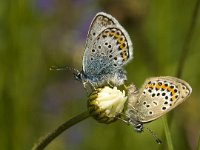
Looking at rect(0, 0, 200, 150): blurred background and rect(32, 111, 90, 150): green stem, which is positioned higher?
rect(32, 111, 90, 150): green stem

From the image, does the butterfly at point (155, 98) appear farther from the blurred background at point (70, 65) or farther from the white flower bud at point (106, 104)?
the blurred background at point (70, 65)

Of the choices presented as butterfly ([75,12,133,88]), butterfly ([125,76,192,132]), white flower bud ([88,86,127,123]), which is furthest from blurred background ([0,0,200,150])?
butterfly ([125,76,192,132])

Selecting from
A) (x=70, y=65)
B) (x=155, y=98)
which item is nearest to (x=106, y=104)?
(x=155, y=98)

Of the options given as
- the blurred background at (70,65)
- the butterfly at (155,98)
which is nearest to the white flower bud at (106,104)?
the butterfly at (155,98)

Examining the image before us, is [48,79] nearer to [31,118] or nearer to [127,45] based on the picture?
[31,118]

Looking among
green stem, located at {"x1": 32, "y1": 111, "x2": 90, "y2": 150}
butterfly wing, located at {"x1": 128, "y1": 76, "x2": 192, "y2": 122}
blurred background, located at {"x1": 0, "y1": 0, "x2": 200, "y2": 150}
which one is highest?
butterfly wing, located at {"x1": 128, "y1": 76, "x2": 192, "y2": 122}

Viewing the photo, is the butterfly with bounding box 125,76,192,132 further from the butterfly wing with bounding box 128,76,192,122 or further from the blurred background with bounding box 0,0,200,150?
the blurred background with bounding box 0,0,200,150

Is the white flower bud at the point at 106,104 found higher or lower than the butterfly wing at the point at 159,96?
lower

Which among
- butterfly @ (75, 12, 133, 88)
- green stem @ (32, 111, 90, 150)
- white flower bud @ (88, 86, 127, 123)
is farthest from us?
butterfly @ (75, 12, 133, 88)

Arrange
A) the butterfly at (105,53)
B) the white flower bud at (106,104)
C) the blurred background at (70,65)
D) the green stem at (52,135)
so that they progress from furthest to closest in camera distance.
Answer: the blurred background at (70,65)
the butterfly at (105,53)
the white flower bud at (106,104)
the green stem at (52,135)

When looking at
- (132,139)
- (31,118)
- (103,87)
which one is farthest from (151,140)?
(103,87)
